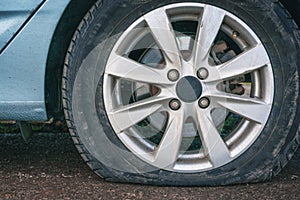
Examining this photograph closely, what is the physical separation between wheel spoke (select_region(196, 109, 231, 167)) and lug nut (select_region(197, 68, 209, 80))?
0.15 m

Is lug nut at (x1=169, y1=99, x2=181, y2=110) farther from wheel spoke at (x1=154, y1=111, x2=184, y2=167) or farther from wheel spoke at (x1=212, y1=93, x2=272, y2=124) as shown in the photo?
wheel spoke at (x1=212, y1=93, x2=272, y2=124)

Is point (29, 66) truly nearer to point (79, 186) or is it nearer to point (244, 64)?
point (79, 186)

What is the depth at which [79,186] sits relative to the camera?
292 cm

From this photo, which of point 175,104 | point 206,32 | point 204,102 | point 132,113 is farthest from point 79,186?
point 206,32

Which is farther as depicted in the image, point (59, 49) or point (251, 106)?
point (59, 49)

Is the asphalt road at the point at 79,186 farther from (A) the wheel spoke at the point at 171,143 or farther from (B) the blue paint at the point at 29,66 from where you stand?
(B) the blue paint at the point at 29,66

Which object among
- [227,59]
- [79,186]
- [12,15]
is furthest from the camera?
[227,59]

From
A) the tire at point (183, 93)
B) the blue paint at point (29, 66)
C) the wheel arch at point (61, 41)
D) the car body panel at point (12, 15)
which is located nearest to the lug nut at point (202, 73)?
the tire at point (183, 93)

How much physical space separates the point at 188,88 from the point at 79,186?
2.34 ft

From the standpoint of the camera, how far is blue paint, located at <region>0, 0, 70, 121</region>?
2.69 meters

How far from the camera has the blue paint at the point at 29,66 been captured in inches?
106

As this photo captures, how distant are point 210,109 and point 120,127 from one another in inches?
16.9

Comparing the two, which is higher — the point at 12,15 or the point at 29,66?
the point at 12,15

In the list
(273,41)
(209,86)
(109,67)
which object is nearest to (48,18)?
(109,67)
